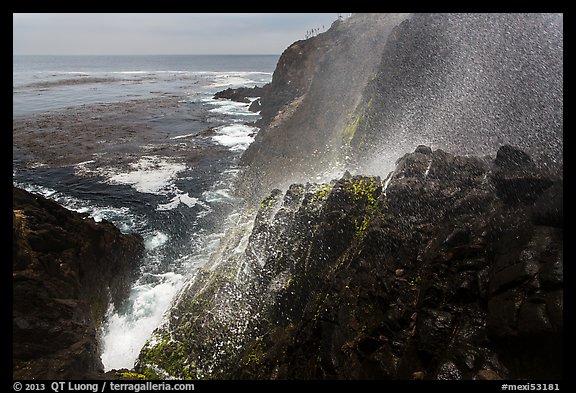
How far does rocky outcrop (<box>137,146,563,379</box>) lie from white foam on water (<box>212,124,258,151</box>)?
83.2 feet

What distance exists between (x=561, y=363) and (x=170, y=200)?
23550 millimetres

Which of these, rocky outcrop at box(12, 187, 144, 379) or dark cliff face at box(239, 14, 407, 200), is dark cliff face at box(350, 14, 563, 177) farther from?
rocky outcrop at box(12, 187, 144, 379)

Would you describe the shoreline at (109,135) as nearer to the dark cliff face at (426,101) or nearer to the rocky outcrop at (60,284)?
the dark cliff face at (426,101)

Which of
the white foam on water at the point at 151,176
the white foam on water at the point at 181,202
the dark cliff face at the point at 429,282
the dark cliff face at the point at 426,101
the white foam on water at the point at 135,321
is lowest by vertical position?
the white foam on water at the point at 135,321

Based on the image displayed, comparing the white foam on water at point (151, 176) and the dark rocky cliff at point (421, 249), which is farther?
the white foam on water at point (151, 176)

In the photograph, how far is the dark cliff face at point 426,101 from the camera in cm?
1466

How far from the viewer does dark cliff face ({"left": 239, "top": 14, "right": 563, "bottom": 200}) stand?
14.7m

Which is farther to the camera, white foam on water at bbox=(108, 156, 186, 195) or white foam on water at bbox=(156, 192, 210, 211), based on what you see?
white foam on water at bbox=(108, 156, 186, 195)

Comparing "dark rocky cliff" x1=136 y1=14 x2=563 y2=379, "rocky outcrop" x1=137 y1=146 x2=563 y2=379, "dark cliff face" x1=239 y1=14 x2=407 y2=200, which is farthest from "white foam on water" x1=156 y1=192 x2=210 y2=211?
"rocky outcrop" x1=137 y1=146 x2=563 y2=379

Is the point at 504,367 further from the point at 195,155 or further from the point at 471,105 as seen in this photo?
the point at 195,155

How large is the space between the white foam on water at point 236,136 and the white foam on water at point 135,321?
22277 millimetres

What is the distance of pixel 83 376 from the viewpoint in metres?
9.45

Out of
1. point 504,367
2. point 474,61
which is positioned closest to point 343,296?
point 504,367

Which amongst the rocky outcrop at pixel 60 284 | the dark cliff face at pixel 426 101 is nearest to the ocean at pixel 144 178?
the rocky outcrop at pixel 60 284
